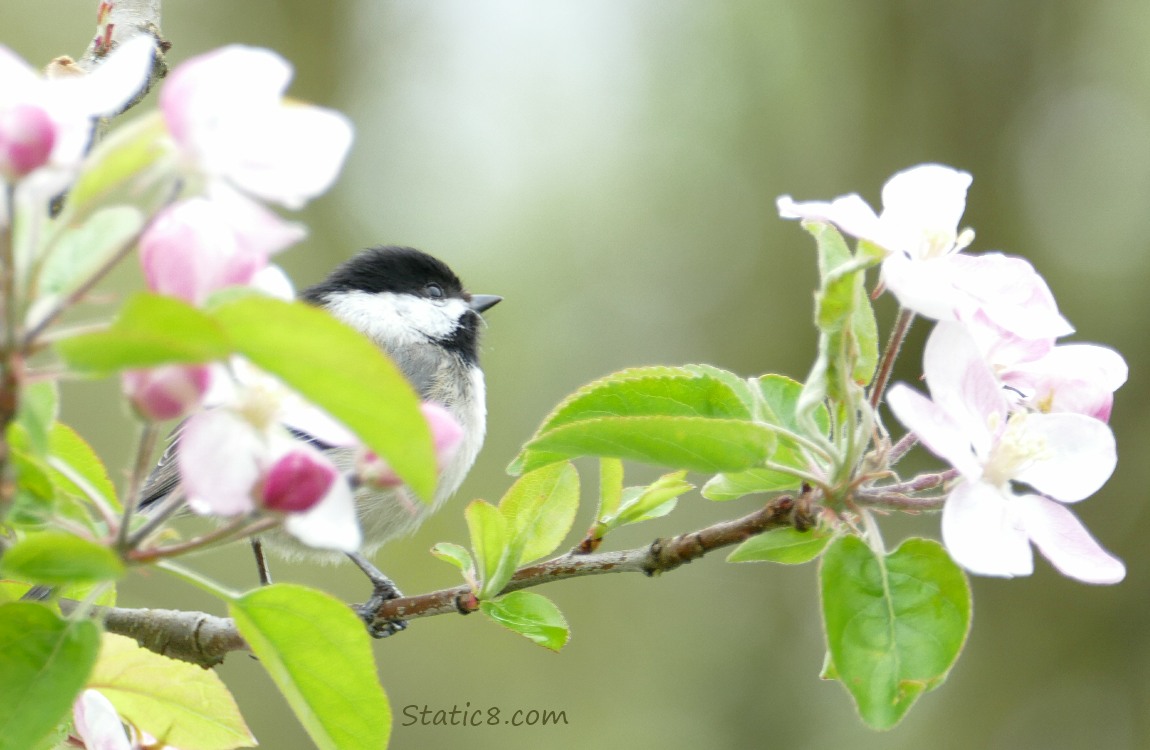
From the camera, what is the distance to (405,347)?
294 centimetres

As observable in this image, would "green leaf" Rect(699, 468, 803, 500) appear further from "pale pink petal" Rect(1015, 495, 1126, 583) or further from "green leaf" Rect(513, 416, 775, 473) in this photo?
"pale pink petal" Rect(1015, 495, 1126, 583)

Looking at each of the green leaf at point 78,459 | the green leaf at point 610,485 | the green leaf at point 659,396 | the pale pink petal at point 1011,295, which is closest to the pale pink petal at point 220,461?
the green leaf at point 78,459

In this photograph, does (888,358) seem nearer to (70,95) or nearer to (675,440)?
(675,440)

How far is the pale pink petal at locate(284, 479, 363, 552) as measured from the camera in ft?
2.27

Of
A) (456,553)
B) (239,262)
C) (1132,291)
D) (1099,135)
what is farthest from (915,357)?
(239,262)

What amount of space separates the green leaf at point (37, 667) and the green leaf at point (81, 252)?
0.92 feet

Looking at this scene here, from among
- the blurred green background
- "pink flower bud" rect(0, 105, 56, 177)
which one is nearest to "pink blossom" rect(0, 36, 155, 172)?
"pink flower bud" rect(0, 105, 56, 177)

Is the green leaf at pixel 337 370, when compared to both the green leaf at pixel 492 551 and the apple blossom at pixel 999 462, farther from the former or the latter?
the green leaf at pixel 492 551

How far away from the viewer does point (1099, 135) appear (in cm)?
521

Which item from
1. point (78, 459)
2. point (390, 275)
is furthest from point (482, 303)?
point (78, 459)

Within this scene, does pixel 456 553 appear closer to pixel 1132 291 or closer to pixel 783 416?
pixel 783 416

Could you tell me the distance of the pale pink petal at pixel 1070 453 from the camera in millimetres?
932

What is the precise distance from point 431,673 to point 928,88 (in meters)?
3.94

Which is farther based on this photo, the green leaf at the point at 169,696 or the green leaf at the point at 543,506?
the green leaf at the point at 543,506
